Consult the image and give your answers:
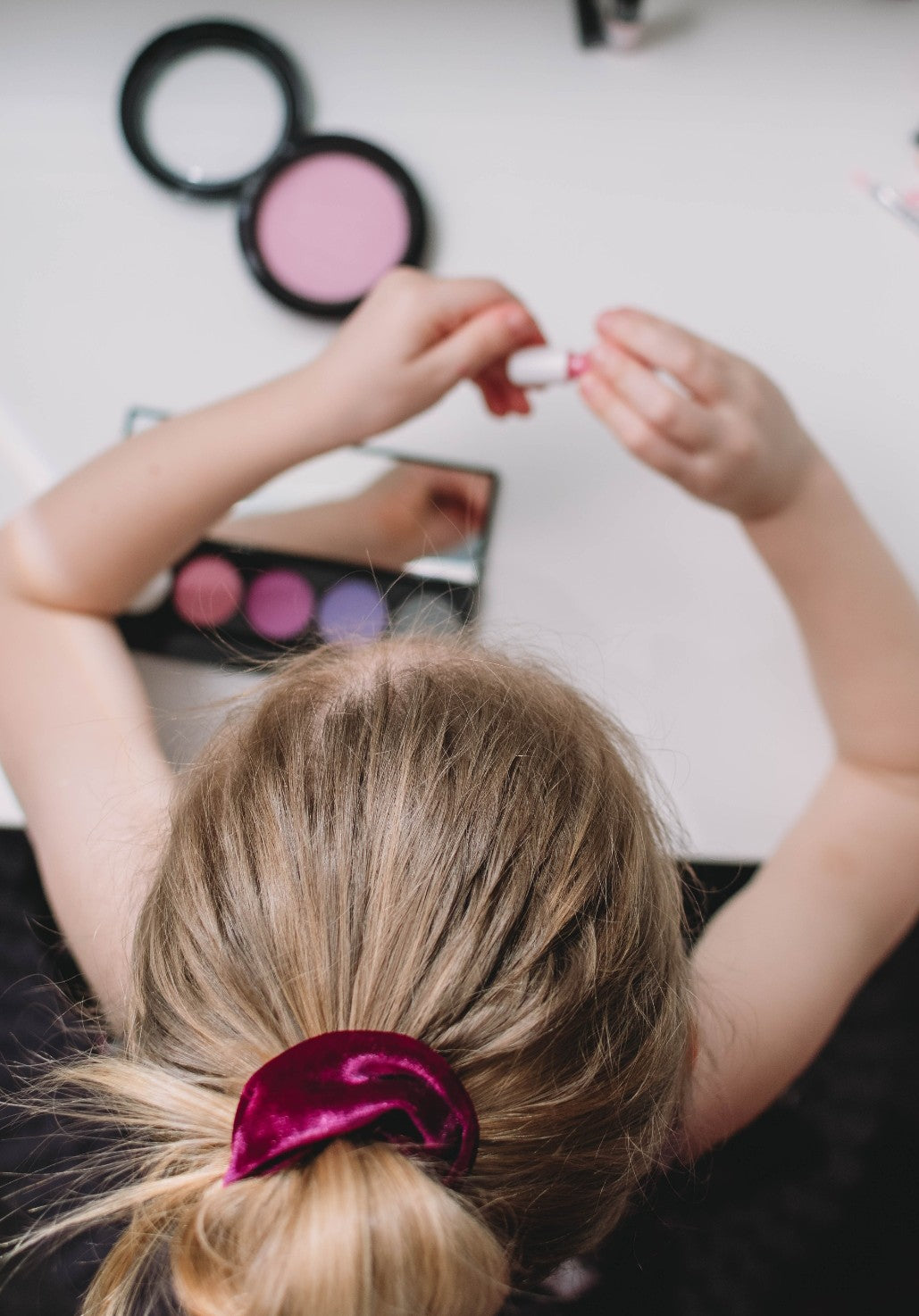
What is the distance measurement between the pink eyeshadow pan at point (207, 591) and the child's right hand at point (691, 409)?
272mm

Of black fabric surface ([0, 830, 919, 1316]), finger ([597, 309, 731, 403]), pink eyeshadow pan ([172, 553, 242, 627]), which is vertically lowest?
black fabric surface ([0, 830, 919, 1316])

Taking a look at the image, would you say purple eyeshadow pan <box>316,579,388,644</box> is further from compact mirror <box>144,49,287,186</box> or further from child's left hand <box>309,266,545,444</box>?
compact mirror <box>144,49,287,186</box>

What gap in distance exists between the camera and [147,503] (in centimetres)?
58

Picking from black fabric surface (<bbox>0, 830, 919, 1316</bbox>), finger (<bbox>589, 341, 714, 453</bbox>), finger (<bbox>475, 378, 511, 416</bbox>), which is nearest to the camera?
finger (<bbox>589, 341, 714, 453</bbox>)

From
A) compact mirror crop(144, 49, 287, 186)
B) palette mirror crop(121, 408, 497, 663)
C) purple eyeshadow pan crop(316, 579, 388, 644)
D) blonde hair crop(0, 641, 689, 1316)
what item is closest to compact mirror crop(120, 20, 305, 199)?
compact mirror crop(144, 49, 287, 186)

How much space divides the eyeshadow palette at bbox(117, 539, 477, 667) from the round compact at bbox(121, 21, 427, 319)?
7.3 inches

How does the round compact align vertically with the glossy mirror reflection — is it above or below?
above

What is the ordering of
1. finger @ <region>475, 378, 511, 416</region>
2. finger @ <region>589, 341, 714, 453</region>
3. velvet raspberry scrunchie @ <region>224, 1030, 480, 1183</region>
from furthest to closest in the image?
finger @ <region>475, 378, 511, 416</region> → finger @ <region>589, 341, 714, 453</region> → velvet raspberry scrunchie @ <region>224, 1030, 480, 1183</region>

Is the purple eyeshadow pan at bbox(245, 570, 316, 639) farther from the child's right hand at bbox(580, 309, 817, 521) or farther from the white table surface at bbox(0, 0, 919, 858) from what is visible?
the child's right hand at bbox(580, 309, 817, 521)

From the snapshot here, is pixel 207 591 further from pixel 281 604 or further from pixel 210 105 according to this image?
pixel 210 105

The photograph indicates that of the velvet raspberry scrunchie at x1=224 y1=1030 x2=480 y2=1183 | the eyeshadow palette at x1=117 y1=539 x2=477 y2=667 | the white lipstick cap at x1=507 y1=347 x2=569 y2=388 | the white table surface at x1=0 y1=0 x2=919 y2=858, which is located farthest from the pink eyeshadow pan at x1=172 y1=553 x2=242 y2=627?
the velvet raspberry scrunchie at x1=224 y1=1030 x2=480 y2=1183

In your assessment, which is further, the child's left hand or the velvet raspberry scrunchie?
the child's left hand

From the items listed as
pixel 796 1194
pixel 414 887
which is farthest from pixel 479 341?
pixel 796 1194

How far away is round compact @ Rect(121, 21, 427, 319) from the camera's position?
0.69 metres
